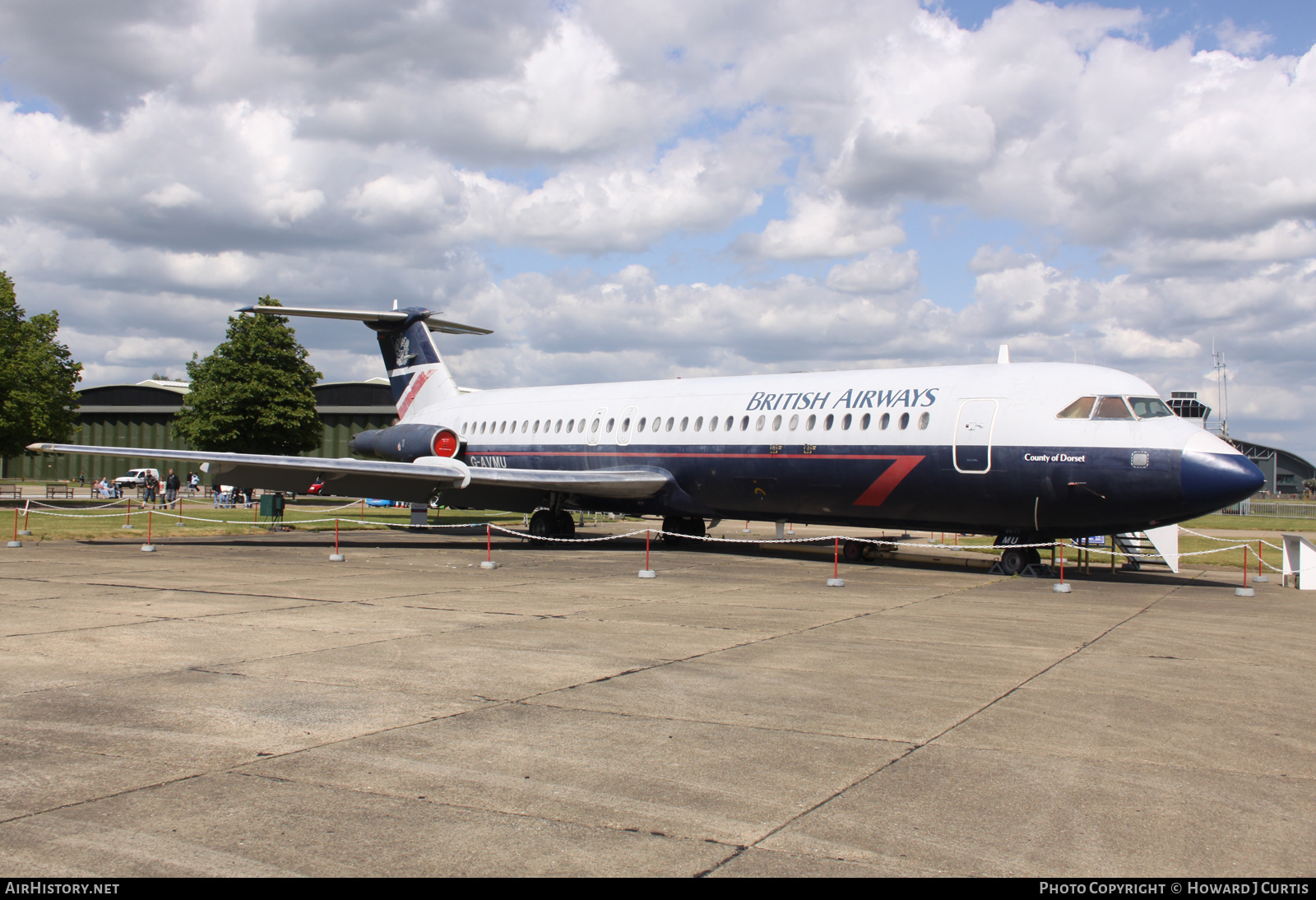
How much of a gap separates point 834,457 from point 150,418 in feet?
237

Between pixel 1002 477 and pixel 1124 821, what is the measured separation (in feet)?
40.8

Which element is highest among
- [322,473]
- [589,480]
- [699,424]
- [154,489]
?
[699,424]

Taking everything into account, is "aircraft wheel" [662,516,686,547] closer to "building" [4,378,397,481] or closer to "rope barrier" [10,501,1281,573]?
"rope barrier" [10,501,1281,573]

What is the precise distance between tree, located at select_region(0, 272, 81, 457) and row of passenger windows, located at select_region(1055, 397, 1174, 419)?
4452cm

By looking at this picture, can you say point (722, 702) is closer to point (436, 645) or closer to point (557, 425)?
point (436, 645)

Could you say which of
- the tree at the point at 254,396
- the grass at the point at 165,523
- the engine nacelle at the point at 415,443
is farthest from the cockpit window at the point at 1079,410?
the tree at the point at 254,396

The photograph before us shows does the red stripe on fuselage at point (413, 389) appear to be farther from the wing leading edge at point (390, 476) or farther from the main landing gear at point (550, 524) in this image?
the main landing gear at point (550, 524)

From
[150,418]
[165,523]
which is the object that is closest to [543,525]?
[165,523]

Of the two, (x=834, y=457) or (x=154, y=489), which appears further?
(x=154, y=489)

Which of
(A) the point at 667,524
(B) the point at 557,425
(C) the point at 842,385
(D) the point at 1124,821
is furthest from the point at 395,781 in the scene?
(A) the point at 667,524

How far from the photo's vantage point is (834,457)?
1852cm

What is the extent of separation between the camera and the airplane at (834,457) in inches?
615

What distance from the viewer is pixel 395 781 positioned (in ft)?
16.6

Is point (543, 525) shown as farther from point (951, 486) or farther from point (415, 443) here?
point (951, 486)
